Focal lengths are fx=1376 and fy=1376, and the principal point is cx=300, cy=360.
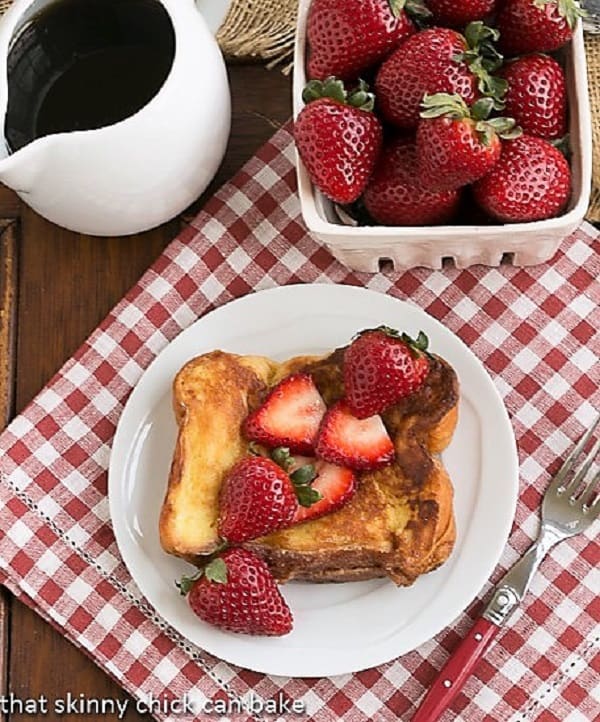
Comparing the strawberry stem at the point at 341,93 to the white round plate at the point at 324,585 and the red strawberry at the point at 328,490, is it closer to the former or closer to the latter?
the white round plate at the point at 324,585

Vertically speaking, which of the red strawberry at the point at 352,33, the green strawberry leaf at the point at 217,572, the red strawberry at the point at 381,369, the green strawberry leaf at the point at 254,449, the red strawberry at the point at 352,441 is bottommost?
the green strawberry leaf at the point at 217,572

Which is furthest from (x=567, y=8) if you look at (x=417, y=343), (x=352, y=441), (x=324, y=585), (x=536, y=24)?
(x=324, y=585)

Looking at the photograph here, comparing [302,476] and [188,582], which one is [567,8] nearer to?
[302,476]

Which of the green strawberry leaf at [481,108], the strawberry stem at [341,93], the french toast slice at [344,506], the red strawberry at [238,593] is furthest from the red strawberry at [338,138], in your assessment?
the red strawberry at [238,593]

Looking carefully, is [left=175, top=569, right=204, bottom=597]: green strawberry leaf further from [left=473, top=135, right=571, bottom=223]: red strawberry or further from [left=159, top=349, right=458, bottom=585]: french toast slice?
[left=473, top=135, right=571, bottom=223]: red strawberry


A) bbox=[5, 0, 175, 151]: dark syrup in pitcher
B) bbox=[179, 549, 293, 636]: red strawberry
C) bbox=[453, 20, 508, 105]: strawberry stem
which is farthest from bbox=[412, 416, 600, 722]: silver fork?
bbox=[5, 0, 175, 151]: dark syrup in pitcher

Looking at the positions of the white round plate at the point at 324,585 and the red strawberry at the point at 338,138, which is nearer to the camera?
the red strawberry at the point at 338,138

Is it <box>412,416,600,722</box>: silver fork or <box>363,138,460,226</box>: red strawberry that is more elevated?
<box>363,138,460,226</box>: red strawberry
